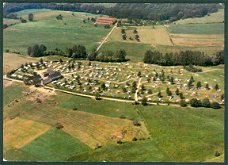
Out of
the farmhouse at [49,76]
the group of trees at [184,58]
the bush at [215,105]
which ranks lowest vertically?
the bush at [215,105]

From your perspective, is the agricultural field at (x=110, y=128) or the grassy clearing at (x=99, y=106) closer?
the agricultural field at (x=110, y=128)

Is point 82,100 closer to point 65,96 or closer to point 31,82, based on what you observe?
point 65,96

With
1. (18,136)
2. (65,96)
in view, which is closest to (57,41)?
(65,96)

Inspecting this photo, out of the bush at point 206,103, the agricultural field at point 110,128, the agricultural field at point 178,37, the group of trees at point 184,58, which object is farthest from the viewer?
the agricultural field at point 178,37

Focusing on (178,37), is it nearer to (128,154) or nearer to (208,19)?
(208,19)

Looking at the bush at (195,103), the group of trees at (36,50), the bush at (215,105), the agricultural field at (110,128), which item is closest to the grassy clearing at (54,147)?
the agricultural field at (110,128)

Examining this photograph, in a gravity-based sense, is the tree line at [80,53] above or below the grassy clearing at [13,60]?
above

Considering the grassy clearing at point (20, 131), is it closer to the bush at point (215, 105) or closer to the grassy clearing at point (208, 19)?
the bush at point (215, 105)

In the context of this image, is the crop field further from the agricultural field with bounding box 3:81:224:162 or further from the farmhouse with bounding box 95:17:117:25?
the agricultural field with bounding box 3:81:224:162
